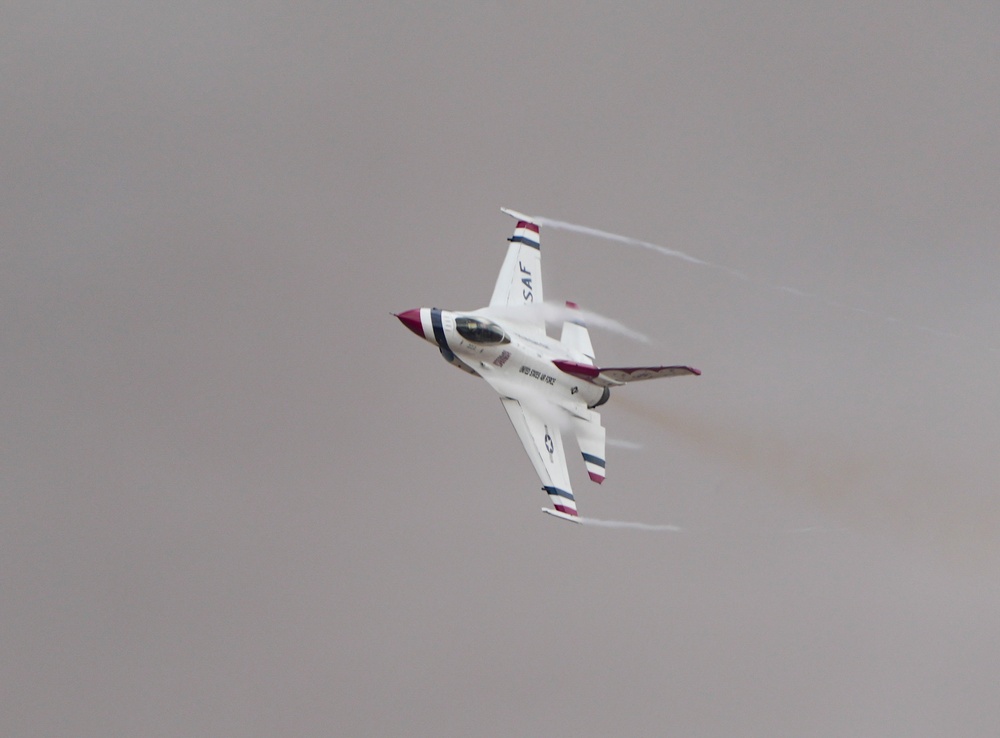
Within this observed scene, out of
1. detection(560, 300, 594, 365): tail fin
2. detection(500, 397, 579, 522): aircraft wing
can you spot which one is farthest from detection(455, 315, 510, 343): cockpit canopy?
detection(560, 300, 594, 365): tail fin

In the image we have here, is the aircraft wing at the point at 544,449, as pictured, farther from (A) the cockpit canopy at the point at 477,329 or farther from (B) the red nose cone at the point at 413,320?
(B) the red nose cone at the point at 413,320

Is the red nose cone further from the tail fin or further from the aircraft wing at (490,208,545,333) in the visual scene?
the tail fin

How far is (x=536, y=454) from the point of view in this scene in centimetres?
4794

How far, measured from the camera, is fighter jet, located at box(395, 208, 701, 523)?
47406 millimetres

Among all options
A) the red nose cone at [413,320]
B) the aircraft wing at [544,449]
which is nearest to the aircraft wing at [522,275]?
the aircraft wing at [544,449]

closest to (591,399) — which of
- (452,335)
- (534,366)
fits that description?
(534,366)

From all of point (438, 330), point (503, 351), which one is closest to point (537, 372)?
point (503, 351)

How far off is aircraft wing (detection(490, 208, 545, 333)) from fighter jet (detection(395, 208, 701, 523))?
0.05 metres

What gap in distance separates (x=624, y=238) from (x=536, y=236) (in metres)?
4.12

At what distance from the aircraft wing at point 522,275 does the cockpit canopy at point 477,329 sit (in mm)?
2684

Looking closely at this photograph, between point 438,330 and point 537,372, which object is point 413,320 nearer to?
point 438,330

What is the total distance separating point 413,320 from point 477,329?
→ 2225 millimetres

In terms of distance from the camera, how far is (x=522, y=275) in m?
52.2

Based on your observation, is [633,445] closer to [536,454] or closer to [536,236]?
[536,454]
